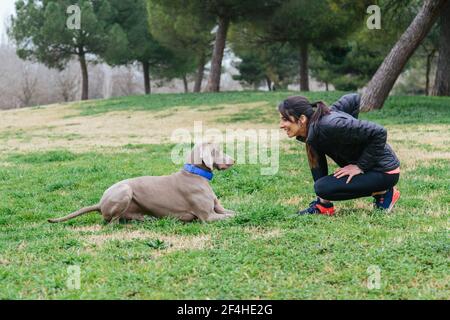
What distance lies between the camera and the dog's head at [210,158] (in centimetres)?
661

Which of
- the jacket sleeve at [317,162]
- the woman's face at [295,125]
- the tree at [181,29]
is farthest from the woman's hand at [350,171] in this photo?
the tree at [181,29]

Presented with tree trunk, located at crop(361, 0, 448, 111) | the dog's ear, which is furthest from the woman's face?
tree trunk, located at crop(361, 0, 448, 111)

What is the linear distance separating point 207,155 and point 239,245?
144 centimetres

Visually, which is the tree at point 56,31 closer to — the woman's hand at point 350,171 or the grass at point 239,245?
the grass at point 239,245

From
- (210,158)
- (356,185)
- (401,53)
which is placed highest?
(401,53)

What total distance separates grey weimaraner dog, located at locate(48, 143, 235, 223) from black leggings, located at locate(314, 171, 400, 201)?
3.55 feet

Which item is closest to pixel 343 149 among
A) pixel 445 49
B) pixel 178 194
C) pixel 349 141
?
pixel 349 141

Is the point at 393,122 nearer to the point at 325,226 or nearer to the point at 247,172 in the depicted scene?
the point at 247,172

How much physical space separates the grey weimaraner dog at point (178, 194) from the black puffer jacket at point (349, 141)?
3.45ft

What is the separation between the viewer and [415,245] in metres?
5.15

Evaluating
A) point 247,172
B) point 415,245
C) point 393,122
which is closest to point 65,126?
point 393,122

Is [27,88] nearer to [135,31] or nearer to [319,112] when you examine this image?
[135,31]

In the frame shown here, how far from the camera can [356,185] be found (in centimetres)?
636
